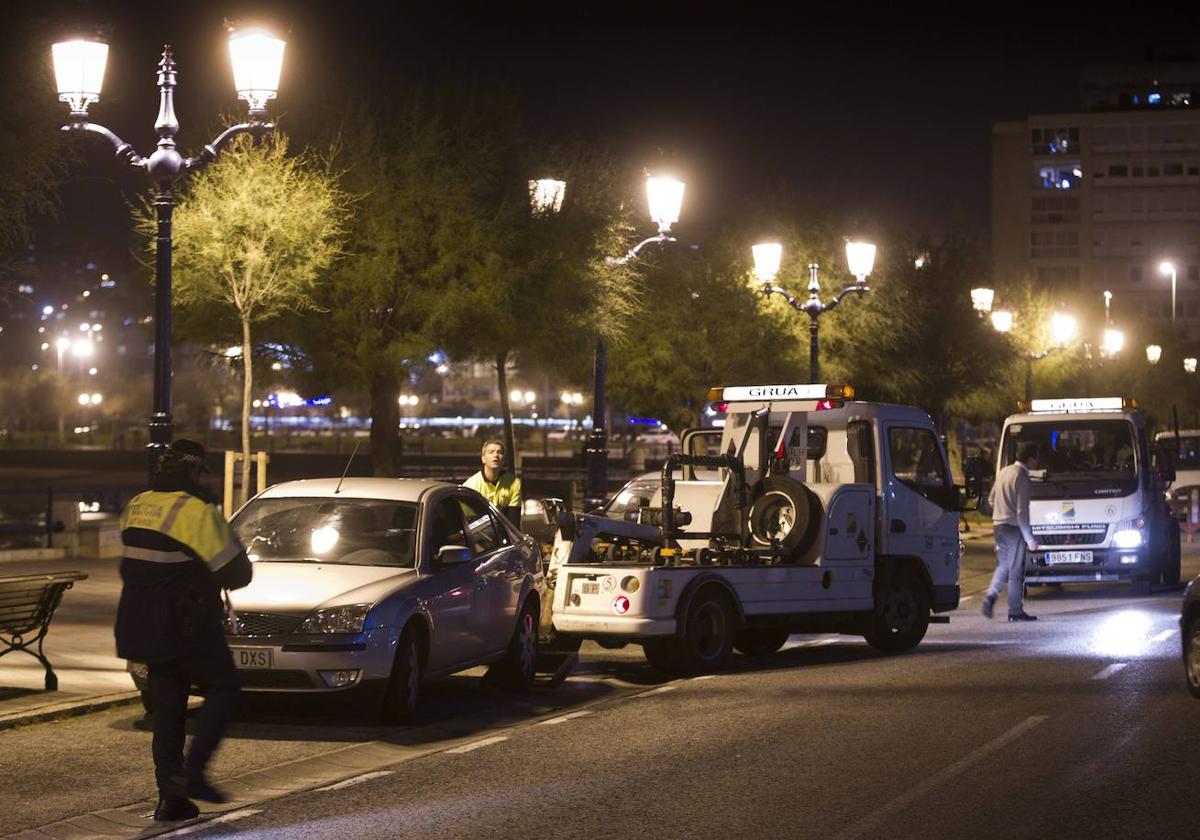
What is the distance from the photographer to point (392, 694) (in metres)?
11.5

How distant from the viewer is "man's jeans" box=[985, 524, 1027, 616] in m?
19.0

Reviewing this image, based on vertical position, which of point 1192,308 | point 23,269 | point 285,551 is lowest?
point 285,551

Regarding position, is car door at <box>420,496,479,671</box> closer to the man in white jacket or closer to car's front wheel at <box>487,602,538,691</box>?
car's front wheel at <box>487,602,538,691</box>

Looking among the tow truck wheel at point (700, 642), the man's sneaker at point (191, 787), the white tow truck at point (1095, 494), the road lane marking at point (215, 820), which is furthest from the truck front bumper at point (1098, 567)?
the man's sneaker at point (191, 787)

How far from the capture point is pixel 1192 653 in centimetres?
1234

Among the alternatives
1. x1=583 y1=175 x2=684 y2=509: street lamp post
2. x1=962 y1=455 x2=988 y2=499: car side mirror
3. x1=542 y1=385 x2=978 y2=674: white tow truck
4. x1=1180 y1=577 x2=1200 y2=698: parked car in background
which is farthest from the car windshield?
x1=583 y1=175 x2=684 y2=509: street lamp post

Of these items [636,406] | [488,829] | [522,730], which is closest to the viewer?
[488,829]

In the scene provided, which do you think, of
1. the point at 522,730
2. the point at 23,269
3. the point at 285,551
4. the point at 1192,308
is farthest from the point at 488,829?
the point at 1192,308

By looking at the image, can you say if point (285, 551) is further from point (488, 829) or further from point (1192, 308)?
point (1192, 308)

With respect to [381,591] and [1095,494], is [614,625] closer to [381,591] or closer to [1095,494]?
[381,591]

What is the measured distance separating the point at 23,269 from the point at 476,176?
442 inches

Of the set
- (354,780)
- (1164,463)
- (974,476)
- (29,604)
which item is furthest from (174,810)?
(1164,463)

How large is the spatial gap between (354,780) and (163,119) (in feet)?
26.2

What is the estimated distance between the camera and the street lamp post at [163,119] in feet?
48.6
